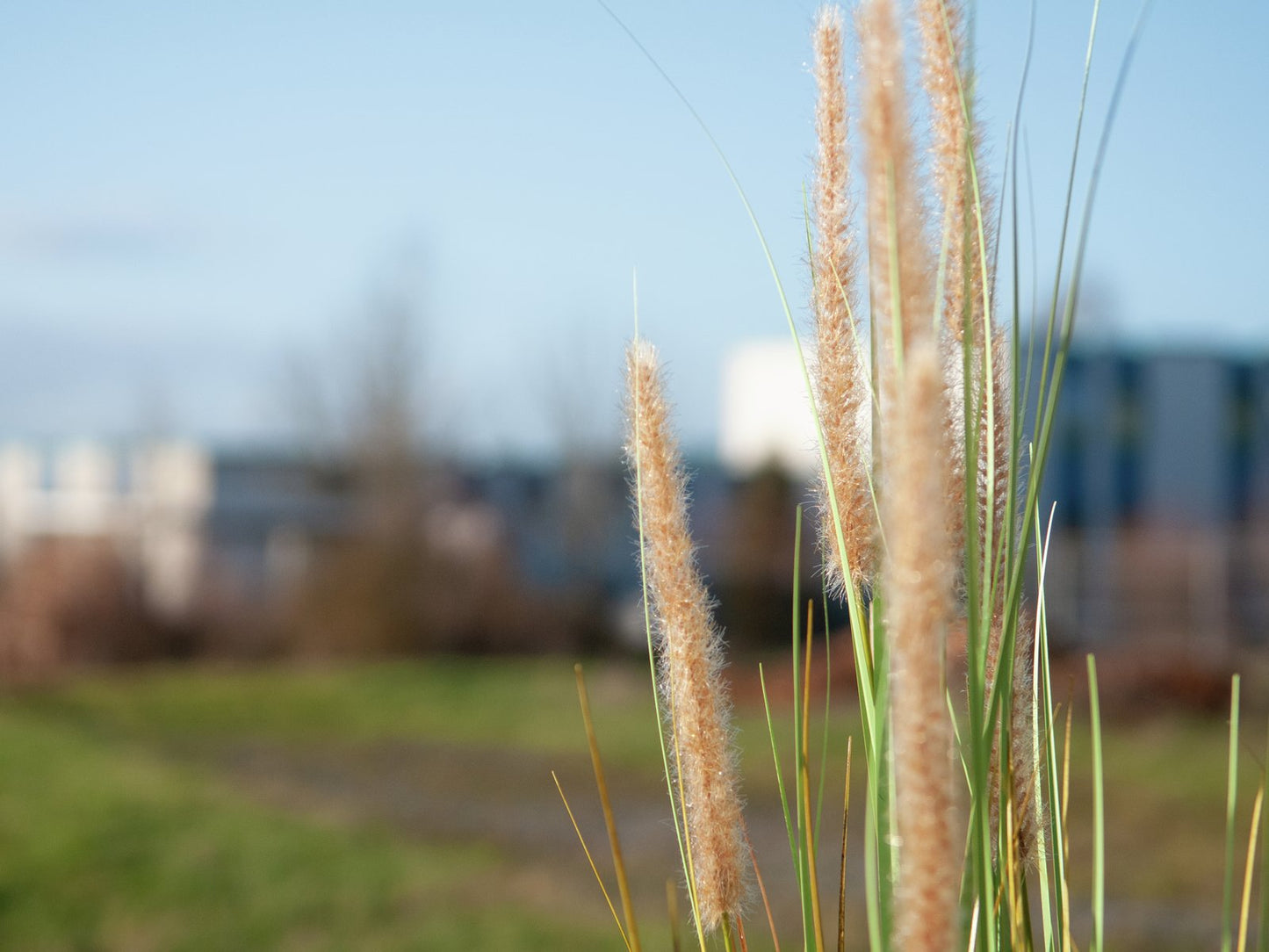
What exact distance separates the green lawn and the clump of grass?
376 centimetres

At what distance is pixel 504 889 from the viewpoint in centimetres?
540

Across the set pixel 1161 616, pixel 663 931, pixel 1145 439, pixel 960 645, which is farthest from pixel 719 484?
pixel 960 645

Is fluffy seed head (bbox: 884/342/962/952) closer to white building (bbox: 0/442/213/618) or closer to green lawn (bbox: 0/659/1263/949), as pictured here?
green lawn (bbox: 0/659/1263/949)

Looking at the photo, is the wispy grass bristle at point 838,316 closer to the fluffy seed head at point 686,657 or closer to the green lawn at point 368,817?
the fluffy seed head at point 686,657

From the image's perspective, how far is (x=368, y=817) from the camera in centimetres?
682

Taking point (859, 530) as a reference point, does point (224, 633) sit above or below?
below

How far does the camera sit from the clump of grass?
68 cm

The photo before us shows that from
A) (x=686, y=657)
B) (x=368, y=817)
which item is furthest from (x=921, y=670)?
(x=368, y=817)

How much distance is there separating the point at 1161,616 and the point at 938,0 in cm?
1410

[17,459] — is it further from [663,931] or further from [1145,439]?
[663,931]

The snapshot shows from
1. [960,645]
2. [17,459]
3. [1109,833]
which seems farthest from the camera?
[17,459]

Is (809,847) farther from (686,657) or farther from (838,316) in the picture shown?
(838,316)

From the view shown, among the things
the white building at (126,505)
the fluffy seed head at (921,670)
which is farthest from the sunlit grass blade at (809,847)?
the white building at (126,505)

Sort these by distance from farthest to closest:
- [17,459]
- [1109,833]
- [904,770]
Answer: [17,459]
[1109,833]
[904,770]
